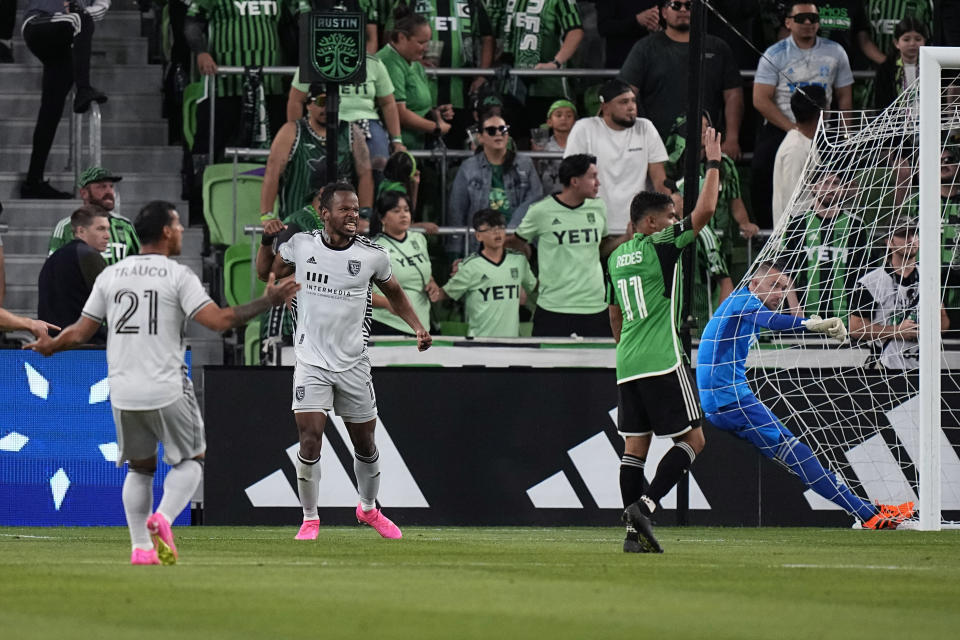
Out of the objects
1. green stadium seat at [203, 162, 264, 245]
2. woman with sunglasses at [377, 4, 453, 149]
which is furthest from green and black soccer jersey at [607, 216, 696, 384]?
green stadium seat at [203, 162, 264, 245]

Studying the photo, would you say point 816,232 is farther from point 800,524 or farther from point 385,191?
point 385,191

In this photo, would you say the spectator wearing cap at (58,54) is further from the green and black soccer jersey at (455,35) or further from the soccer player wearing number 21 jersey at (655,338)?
the soccer player wearing number 21 jersey at (655,338)

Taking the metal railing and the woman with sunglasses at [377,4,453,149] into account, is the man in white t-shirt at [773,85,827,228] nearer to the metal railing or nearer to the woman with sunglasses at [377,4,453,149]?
the woman with sunglasses at [377,4,453,149]

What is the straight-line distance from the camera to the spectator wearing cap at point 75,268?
12852 millimetres

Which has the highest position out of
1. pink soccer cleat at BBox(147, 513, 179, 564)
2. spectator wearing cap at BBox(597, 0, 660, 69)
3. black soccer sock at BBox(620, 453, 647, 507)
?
spectator wearing cap at BBox(597, 0, 660, 69)

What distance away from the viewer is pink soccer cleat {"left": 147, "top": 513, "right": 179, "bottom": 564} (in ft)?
24.5

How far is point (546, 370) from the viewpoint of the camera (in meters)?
13.2

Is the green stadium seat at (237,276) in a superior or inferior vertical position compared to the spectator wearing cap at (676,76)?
inferior

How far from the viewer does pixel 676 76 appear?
15383 millimetres

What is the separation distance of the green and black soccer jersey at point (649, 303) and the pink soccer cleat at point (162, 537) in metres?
3.44

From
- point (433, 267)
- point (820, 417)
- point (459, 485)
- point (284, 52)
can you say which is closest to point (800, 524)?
point (820, 417)

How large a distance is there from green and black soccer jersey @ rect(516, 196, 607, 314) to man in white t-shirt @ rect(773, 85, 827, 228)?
162cm

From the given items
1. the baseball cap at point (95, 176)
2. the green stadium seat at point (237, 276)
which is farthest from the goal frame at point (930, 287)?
the baseball cap at point (95, 176)

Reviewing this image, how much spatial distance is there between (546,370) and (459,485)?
1.14 metres
